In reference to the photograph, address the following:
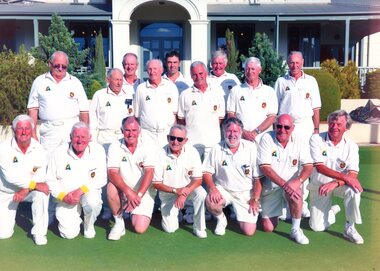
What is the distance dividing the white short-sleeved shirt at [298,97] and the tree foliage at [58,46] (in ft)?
36.3

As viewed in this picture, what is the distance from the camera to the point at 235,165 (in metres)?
5.56

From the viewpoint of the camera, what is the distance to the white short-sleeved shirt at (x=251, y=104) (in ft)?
20.3

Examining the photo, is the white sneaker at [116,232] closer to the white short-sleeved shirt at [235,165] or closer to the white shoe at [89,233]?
the white shoe at [89,233]

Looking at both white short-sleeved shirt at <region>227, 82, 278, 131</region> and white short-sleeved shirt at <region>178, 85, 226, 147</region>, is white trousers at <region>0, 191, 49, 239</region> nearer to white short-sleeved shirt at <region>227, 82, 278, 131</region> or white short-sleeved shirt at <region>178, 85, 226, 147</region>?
white short-sleeved shirt at <region>178, 85, 226, 147</region>

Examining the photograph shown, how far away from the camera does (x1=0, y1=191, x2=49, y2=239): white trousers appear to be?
5254mm

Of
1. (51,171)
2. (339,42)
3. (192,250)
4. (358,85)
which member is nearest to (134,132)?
(51,171)

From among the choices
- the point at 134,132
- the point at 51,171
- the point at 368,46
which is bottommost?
the point at 51,171

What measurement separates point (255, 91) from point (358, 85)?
42.4 feet

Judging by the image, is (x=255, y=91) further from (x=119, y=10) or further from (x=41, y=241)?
(x=119, y=10)

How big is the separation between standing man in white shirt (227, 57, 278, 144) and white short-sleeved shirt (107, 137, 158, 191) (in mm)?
1249

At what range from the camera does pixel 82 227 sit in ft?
18.9

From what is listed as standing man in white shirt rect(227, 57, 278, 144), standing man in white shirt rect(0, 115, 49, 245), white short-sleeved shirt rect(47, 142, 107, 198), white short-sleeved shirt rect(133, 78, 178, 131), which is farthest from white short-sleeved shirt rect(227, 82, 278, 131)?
standing man in white shirt rect(0, 115, 49, 245)

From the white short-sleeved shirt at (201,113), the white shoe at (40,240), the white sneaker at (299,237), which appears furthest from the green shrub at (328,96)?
the white shoe at (40,240)

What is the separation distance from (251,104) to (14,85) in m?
8.18
